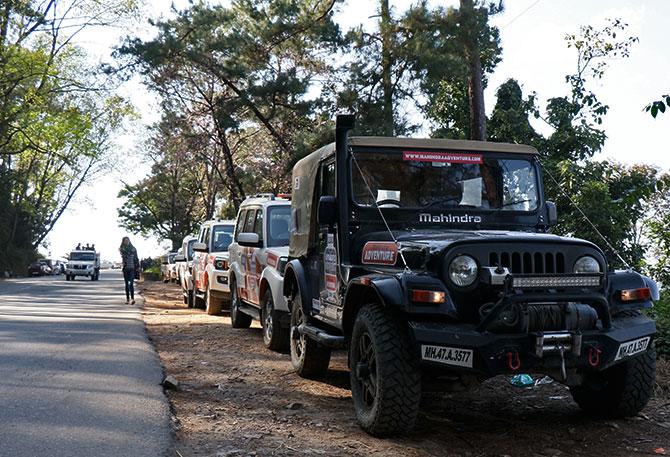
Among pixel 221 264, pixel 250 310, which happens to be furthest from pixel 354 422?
pixel 221 264

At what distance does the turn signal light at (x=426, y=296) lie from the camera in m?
5.00

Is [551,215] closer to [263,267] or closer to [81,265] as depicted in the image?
[263,267]

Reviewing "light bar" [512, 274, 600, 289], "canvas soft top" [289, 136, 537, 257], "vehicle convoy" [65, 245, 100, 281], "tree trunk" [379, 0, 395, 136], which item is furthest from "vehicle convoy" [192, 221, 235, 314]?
Answer: "vehicle convoy" [65, 245, 100, 281]

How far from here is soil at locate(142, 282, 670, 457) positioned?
17.1ft

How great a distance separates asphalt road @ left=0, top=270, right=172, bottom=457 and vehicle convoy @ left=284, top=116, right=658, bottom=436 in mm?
1661

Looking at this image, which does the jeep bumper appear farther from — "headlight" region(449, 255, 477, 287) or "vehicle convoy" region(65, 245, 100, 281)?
"vehicle convoy" region(65, 245, 100, 281)

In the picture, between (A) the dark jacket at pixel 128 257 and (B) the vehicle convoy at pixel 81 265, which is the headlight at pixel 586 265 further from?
(B) the vehicle convoy at pixel 81 265

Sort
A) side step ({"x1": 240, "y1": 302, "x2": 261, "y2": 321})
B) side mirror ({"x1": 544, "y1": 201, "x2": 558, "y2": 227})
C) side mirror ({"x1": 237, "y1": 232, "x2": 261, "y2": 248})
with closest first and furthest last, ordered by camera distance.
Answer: side mirror ({"x1": 544, "y1": 201, "x2": 558, "y2": 227})
side mirror ({"x1": 237, "y1": 232, "x2": 261, "y2": 248})
side step ({"x1": 240, "y1": 302, "x2": 261, "y2": 321})

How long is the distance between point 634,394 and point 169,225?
56.1 meters

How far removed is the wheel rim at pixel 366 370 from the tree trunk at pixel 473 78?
1186 cm

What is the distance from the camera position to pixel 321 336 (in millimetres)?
6699

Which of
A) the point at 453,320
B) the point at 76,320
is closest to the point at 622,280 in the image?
the point at 453,320

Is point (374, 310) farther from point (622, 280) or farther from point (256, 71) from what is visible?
point (256, 71)

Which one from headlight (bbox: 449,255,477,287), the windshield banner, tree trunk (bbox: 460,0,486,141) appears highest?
tree trunk (bbox: 460,0,486,141)
